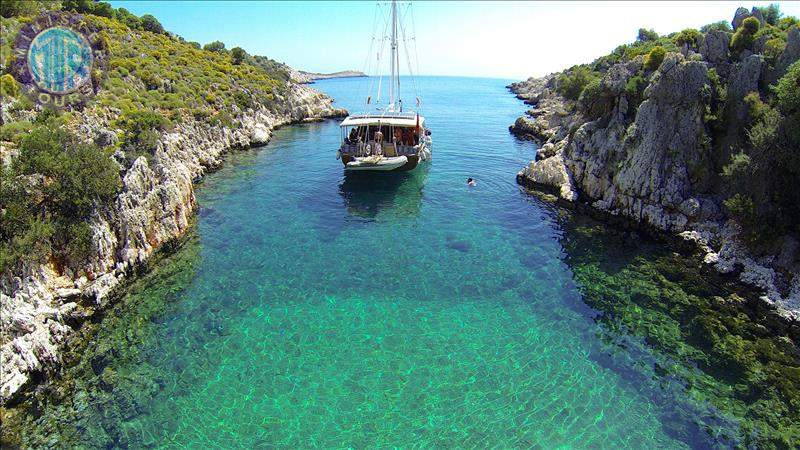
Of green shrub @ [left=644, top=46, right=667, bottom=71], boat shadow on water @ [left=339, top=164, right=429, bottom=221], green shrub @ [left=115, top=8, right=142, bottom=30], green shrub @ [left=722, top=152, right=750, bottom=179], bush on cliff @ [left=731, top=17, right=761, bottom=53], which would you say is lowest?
boat shadow on water @ [left=339, top=164, right=429, bottom=221]

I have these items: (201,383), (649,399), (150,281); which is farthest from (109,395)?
(649,399)

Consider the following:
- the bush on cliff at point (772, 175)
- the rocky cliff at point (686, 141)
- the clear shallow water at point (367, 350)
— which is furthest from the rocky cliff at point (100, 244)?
the bush on cliff at point (772, 175)

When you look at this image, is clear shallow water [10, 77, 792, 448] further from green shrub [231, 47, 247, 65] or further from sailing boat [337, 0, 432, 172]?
green shrub [231, 47, 247, 65]

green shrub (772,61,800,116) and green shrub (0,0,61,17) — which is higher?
green shrub (0,0,61,17)

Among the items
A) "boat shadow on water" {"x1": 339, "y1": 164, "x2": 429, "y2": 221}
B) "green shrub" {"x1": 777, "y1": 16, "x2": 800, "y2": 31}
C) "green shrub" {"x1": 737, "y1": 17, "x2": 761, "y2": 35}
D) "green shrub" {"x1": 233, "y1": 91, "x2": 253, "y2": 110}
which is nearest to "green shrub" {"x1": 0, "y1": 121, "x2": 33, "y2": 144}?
"boat shadow on water" {"x1": 339, "y1": 164, "x2": 429, "y2": 221}

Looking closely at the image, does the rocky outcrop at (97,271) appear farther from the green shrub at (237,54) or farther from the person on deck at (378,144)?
the green shrub at (237,54)

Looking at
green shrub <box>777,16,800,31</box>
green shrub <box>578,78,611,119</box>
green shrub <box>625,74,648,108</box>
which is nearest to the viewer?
green shrub <box>777,16,800,31</box>
